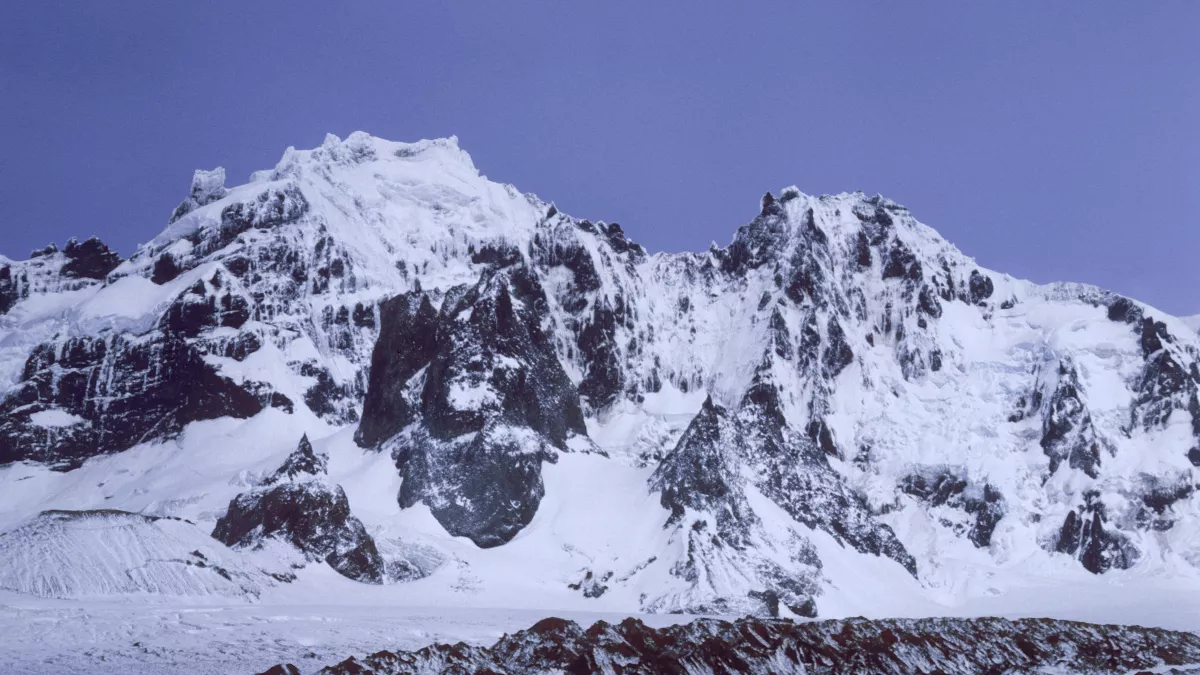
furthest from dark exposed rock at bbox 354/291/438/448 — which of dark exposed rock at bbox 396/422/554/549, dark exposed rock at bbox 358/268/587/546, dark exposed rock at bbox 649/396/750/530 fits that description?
dark exposed rock at bbox 649/396/750/530

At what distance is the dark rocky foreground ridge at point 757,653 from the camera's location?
52219 mm

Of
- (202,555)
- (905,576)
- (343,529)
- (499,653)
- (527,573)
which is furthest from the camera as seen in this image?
(905,576)

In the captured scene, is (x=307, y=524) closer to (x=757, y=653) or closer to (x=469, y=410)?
(x=469, y=410)

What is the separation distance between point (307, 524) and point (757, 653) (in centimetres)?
9162

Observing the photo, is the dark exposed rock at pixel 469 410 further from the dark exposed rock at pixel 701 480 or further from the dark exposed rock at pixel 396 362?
the dark exposed rock at pixel 701 480

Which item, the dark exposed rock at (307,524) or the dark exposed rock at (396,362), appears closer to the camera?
the dark exposed rock at (307,524)

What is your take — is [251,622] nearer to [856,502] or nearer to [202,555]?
[202,555]

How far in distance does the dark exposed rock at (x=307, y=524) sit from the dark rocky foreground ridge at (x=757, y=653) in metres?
74.1

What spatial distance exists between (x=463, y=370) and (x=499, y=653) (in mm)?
126037

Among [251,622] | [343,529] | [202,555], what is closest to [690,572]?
[343,529]

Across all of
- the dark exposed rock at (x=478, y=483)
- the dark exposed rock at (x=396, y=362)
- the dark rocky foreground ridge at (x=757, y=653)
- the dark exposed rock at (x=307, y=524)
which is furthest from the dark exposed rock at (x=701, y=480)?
the dark rocky foreground ridge at (x=757, y=653)

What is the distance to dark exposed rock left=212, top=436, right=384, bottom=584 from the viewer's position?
13675 cm

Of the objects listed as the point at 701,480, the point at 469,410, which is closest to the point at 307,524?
the point at 469,410

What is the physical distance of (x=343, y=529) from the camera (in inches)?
5527
